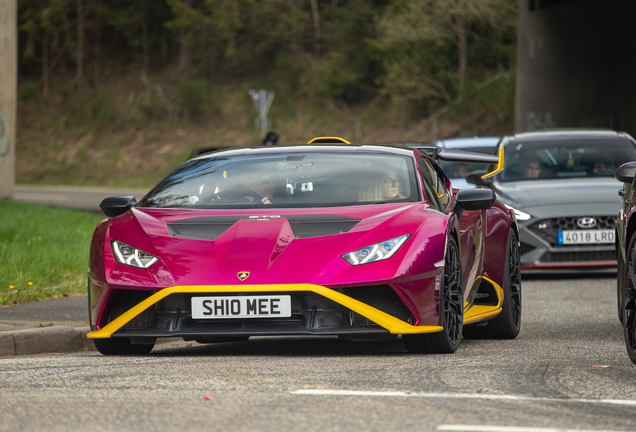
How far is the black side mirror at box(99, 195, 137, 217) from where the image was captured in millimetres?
6863

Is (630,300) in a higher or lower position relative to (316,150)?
lower

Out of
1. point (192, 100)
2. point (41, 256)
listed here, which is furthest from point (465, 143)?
point (192, 100)

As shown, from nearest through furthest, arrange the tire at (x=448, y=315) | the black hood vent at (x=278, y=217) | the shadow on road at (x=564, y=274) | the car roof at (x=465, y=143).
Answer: the black hood vent at (x=278, y=217), the tire at (x=448, y=315), the shadow on road at (x=564, y=274), the car roof at (x=465, y=143)

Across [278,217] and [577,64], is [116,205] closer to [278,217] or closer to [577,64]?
[278,217]

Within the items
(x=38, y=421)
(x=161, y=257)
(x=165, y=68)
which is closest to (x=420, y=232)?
(x=161, y=257)

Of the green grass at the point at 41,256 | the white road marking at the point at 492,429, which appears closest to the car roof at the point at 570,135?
the green grass at the point at 41,256

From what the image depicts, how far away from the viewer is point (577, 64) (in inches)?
1030

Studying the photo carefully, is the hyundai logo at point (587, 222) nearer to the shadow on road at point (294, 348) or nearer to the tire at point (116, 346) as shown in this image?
the shadow on road at point (294, 348)

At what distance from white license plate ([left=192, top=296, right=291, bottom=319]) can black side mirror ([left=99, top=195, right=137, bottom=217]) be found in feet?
3.61

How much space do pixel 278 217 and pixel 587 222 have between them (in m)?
6.50

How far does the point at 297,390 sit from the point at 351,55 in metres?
45.8

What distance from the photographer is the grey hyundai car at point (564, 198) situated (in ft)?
39.3

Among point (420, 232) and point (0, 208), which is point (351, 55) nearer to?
point (0, 208)

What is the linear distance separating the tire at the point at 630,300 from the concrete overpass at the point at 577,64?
17762 mm
